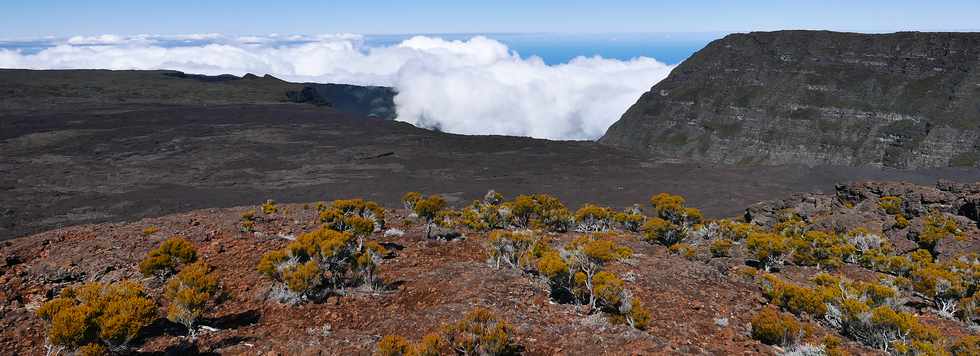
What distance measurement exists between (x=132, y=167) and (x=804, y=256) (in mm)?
41867

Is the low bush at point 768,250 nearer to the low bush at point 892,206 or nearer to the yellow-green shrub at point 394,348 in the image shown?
the low bush at point 892,206

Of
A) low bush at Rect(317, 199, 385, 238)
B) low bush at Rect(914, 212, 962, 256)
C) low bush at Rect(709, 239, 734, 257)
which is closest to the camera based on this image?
low bush at Rect(317, 199, 385, 238)

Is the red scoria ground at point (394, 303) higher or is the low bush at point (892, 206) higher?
the red scoria ground at point (394, 303)

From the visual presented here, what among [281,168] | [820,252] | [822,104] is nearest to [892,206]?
[820,252]

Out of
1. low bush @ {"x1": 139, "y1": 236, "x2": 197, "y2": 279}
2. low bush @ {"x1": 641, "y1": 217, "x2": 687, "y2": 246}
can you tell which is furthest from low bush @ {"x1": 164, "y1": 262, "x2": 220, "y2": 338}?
low bush @ {"x1": 641, "y1": 217, "x2": 687, "y2": 246}

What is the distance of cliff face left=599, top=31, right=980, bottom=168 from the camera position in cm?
5006

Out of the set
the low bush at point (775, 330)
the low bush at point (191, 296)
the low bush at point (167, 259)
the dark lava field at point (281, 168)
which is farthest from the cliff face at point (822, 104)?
the low bush at point (191, 296)

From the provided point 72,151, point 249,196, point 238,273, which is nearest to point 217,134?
point 72,151

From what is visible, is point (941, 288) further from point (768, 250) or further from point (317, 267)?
point (317, 267)

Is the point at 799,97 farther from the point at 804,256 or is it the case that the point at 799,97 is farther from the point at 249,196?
the point at 249,196

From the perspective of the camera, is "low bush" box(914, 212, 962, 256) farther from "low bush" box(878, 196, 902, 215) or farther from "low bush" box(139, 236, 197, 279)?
"low bush" box(139, 236, 197, 279)

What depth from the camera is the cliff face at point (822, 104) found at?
164 feet

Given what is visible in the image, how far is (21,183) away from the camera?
31.7m

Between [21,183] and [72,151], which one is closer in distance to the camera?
[21,183]
